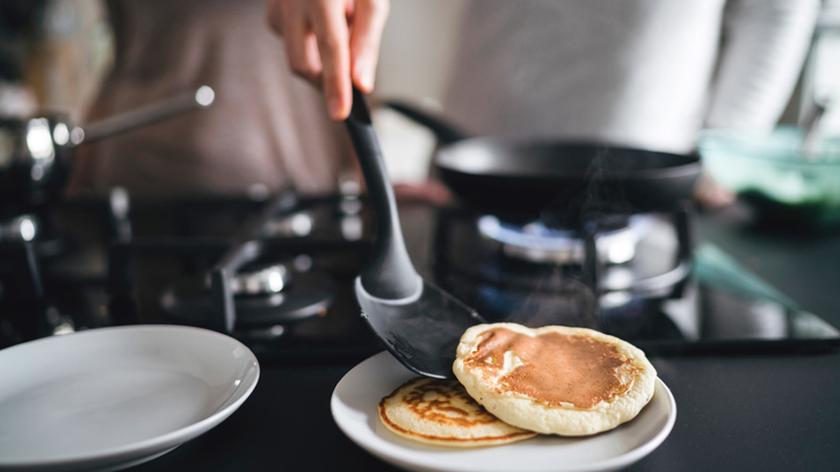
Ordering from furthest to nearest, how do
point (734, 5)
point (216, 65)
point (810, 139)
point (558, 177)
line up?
point (216, 65)
point (734, 5)
point (810, 139)
point (558, 177)

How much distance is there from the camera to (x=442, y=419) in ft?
1.47

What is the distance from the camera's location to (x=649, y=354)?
64 cm

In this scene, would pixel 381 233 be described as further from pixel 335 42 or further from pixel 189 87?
pixel 189 87

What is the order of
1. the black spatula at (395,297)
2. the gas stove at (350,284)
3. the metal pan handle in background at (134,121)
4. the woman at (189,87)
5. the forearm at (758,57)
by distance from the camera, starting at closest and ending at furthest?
the black spatula at (395,297)
the gas stove at (350,284)
the metal pan handle in background at (134,121)
the forearm at (758,57)
the woman at (189,87)

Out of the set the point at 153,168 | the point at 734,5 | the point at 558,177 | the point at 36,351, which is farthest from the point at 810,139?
the point at 153,168

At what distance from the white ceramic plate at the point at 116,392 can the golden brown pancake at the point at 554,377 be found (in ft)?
0.59

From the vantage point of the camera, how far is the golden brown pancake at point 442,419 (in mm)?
433

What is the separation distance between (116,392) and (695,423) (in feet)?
1.58

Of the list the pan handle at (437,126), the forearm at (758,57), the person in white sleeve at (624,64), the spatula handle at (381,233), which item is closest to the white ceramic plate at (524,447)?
the spatula handle at (381,233)

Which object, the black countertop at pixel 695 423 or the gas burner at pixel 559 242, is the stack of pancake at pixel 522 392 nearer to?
the black countertop at pixel 695 423

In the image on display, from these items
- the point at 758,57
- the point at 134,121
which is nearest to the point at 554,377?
the point at 134,121

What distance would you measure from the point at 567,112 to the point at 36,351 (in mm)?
1141

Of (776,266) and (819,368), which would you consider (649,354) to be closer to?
(819,368)

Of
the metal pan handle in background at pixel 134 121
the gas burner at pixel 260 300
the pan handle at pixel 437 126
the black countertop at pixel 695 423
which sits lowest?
the black countertop at pixel 695 423
